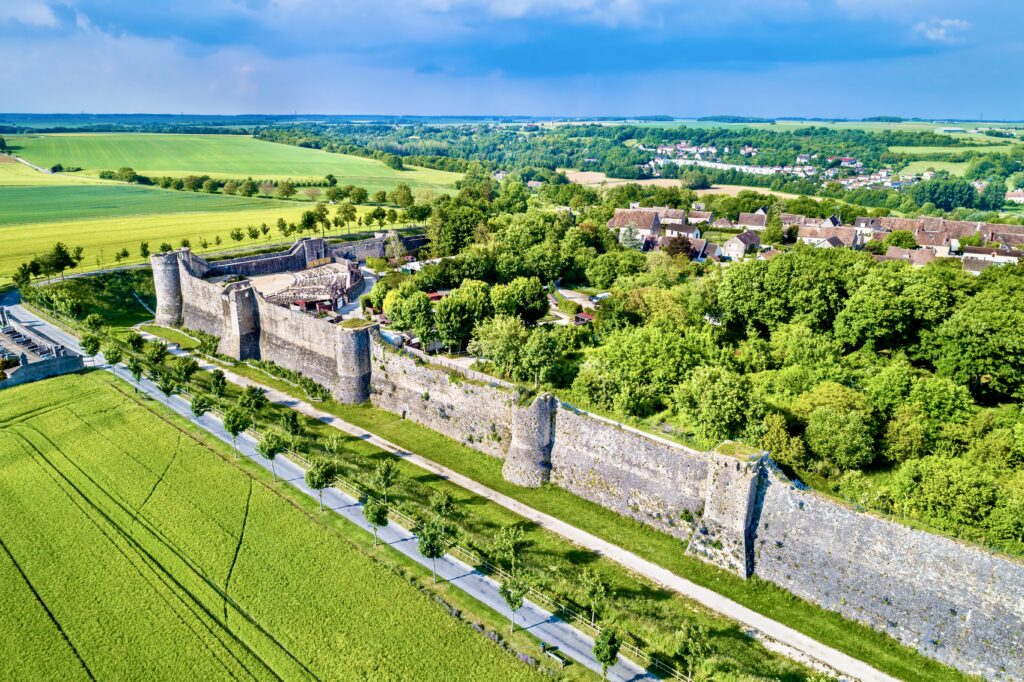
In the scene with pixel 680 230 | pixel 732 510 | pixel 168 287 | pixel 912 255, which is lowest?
pixel 732 510

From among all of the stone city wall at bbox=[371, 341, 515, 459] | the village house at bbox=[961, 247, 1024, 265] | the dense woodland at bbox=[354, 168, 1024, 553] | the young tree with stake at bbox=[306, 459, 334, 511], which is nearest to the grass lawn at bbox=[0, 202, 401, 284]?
the dense woodland at bbox=[354, 168, 1024, 553]

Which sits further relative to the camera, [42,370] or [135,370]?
[42,370]

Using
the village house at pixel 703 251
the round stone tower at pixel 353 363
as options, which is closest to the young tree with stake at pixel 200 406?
the round stone tower at pixel 353 363

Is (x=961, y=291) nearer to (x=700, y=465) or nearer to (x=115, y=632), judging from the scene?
(x=700, y=465)

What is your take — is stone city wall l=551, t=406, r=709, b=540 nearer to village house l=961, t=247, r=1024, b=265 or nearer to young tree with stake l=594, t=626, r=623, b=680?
young tree with stake l=594, t=626, r=623, b=680

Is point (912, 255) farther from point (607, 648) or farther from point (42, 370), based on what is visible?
point (42, 370)

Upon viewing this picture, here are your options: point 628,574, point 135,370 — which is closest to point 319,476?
point 628,574
